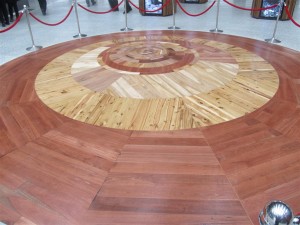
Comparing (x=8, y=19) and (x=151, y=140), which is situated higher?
(x=8, y=19)

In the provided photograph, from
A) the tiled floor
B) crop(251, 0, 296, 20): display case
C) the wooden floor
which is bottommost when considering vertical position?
the wooden floor

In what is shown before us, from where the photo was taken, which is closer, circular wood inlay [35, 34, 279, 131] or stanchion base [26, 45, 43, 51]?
circular wood inlay [35, 34, 279, 131]

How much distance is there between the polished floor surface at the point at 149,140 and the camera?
2086 mm

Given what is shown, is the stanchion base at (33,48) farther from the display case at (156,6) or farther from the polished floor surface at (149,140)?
the display case at (156,6)

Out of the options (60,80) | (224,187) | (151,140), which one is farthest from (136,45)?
(224,187)

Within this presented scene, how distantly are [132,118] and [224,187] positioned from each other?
1380 mm

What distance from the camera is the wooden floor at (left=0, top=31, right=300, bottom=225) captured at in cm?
206

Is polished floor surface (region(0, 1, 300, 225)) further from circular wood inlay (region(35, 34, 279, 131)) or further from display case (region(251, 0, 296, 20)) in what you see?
display case (region(251, 0, 296, 20))

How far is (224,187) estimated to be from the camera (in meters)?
2.21

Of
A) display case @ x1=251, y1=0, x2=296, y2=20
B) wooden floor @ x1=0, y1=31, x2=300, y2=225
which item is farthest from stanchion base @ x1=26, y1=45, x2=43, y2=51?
display case @ x1=251, y1=0, x2=296, y2=20

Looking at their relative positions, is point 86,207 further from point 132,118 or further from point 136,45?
point 136,45

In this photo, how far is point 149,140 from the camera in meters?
2.80

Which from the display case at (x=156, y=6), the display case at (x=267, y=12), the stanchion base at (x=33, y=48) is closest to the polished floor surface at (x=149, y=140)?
the stanchion base at (x=33, y=48)

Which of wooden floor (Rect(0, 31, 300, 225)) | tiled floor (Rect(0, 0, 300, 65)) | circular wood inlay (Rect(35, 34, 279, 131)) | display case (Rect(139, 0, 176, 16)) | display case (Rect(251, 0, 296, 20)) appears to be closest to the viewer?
wooden floor (Rect(0, 31, 300, 225))
